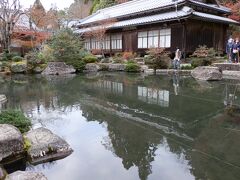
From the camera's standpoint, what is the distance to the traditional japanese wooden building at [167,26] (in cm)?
2145

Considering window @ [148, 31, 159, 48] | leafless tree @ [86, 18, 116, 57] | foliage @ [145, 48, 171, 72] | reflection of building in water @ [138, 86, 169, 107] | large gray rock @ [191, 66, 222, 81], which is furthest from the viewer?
leafless tree @ [86, 18, 116, 57]

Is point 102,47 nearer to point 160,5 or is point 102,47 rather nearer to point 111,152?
point 160,5

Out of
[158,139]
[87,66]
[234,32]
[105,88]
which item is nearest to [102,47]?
[87,66]

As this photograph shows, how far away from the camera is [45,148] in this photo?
4.91m

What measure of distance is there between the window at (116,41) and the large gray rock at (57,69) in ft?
28.7

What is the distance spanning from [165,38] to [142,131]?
1779 cm

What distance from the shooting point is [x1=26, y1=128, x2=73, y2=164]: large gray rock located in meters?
4.79

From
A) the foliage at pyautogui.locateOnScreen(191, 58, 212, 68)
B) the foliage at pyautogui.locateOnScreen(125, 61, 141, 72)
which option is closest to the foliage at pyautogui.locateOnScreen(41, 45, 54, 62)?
the foliage at pyautogui.locateOnScreen(125, 61, 141, 72)

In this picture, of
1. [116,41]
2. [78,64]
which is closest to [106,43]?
[116,41]

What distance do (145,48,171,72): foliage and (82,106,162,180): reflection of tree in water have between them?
11.8 m

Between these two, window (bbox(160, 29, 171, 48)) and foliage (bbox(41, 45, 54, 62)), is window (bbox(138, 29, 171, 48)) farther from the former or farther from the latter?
foliage (bbox(41, 45, 54, 62))

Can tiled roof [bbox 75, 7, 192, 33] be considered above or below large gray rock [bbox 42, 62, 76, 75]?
above

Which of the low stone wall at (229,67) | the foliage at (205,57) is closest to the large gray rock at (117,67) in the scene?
the foliage at (205,57)

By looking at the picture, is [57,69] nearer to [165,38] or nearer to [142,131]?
[165,38]
